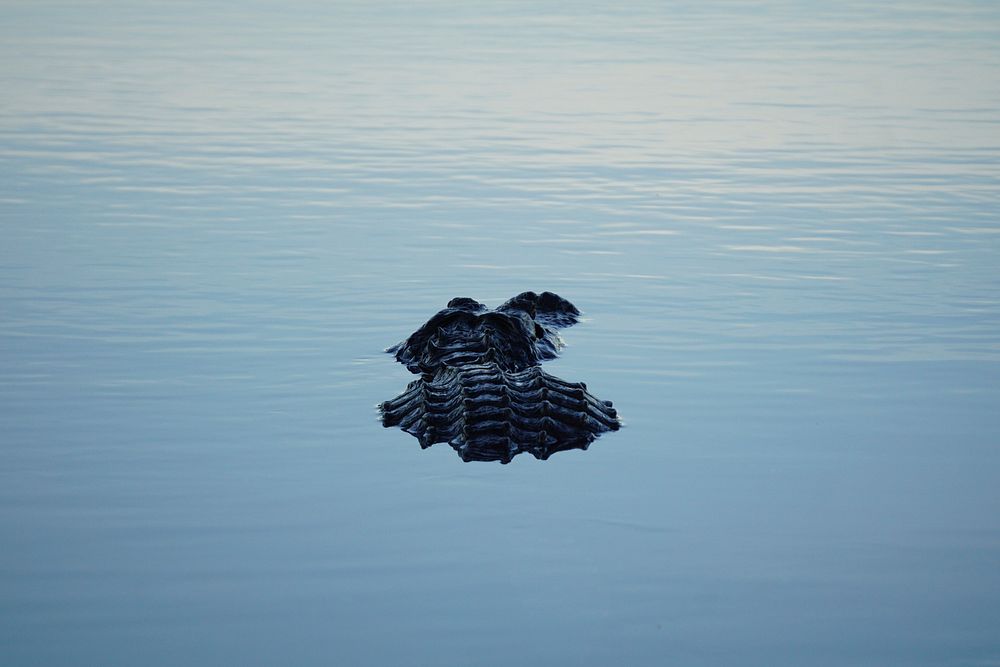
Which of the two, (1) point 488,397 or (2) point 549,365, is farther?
(2) point 549,365

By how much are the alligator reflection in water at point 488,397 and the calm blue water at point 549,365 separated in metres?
0.25

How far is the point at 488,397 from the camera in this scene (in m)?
9.47

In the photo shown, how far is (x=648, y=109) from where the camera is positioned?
23594 mm

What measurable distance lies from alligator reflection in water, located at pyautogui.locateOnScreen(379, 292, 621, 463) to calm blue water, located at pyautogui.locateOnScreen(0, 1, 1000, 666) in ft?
0.83

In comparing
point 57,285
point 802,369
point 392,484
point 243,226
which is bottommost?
point 392,484

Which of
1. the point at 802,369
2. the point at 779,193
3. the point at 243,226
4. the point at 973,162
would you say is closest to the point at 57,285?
the point at 243,226

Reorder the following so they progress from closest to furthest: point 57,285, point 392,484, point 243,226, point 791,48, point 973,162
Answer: point 392,484, point 57,285, point 243,226, point 973,162, point 791,48

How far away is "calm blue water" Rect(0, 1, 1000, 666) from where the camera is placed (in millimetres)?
6965

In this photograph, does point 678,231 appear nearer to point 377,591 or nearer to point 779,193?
point 779,193

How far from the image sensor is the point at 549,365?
1151 cm

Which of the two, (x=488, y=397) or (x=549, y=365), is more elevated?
(x=549, y=365)

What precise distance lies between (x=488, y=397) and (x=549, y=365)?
6.88 feet

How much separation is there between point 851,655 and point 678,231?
373 inches

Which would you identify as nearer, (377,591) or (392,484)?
(377,591)
